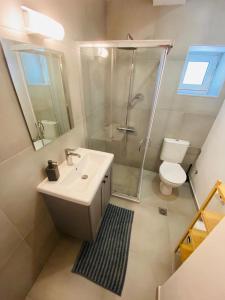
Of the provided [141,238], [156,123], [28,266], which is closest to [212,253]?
[141,238]

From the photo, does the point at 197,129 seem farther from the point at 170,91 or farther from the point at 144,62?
the point at 144,62

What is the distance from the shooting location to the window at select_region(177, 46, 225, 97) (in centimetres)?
167

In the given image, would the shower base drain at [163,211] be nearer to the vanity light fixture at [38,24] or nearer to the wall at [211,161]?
the wall at [211,161]

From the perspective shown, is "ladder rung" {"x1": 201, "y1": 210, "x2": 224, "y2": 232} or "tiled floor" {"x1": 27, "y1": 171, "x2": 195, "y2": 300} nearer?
"ladder rung" {"x1": 201, "y1": 210, "x2": 224, "y2": 232}

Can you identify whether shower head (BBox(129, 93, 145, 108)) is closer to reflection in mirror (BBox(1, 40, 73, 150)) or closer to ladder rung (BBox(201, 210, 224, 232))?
reflection in mirror (BBox(1, 40, 73, 150))

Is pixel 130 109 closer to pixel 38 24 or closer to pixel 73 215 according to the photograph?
pixel 38 24

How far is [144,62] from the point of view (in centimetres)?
164

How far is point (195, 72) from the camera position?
1893mm

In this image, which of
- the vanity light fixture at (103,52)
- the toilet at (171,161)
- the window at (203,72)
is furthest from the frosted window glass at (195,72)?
the vanity light fixture at (103,52)

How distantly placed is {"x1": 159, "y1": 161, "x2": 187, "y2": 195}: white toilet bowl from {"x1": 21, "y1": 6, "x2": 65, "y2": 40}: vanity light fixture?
1.91 meters

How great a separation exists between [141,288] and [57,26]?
2.18 meters

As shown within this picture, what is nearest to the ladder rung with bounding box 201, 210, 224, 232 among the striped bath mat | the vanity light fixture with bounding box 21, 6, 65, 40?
the striped bath mat

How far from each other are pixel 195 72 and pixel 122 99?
1110 mm

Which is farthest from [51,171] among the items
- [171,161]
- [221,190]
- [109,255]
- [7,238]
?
[171,161]
